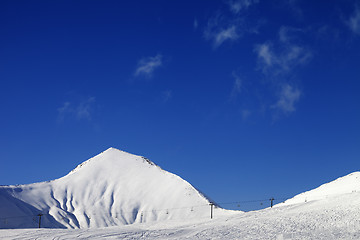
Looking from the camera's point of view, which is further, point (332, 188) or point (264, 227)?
point (332, 188)

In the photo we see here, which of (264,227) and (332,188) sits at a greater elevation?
(332,188)

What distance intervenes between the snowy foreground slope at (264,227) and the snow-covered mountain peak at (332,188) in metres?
84.9

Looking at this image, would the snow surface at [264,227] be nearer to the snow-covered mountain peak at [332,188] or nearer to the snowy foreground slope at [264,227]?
the snowy foreground slope at [264,227]

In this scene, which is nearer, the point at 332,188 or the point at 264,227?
the point at 264,227

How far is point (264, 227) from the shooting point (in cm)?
5866

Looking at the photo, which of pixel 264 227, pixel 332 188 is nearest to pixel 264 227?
pixel 264 227

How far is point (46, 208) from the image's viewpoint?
650ft

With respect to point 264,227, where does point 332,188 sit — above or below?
above

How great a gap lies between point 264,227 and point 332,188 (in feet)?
369

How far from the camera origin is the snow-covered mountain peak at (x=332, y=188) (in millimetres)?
151500

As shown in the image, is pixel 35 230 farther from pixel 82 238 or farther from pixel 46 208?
pixel 46 208

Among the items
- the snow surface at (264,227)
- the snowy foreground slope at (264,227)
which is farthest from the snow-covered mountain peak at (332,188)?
the snow surface at (264,227)

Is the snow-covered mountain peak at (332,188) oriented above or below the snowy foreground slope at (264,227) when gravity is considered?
above

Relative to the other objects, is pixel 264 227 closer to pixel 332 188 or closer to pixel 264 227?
pixel 264 227
